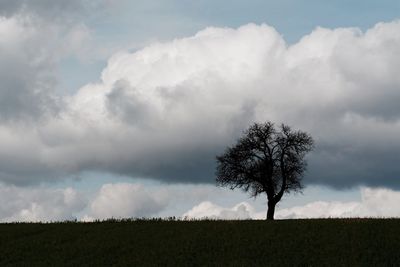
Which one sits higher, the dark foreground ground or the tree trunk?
the tree trunk

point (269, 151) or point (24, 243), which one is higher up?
point (269, 151)

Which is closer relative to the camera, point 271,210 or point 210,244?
point 210,244

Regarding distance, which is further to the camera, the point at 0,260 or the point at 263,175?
the point at 263,175

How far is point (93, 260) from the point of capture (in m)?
36.8

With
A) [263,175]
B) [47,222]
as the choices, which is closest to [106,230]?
[47,222]

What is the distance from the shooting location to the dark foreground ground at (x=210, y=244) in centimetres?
3397

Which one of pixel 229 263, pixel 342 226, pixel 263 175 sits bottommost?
pixel 229 263

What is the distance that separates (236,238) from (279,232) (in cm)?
295

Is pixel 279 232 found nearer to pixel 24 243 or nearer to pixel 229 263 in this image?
pixel 229 263

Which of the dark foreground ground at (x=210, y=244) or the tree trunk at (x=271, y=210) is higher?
the tree trunk at (x=271, y=210)

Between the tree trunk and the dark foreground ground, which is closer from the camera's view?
the dark foreground ground

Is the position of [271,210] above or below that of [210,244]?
above

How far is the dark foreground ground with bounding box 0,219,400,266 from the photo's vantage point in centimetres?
3397

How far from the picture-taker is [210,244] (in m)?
37.9
